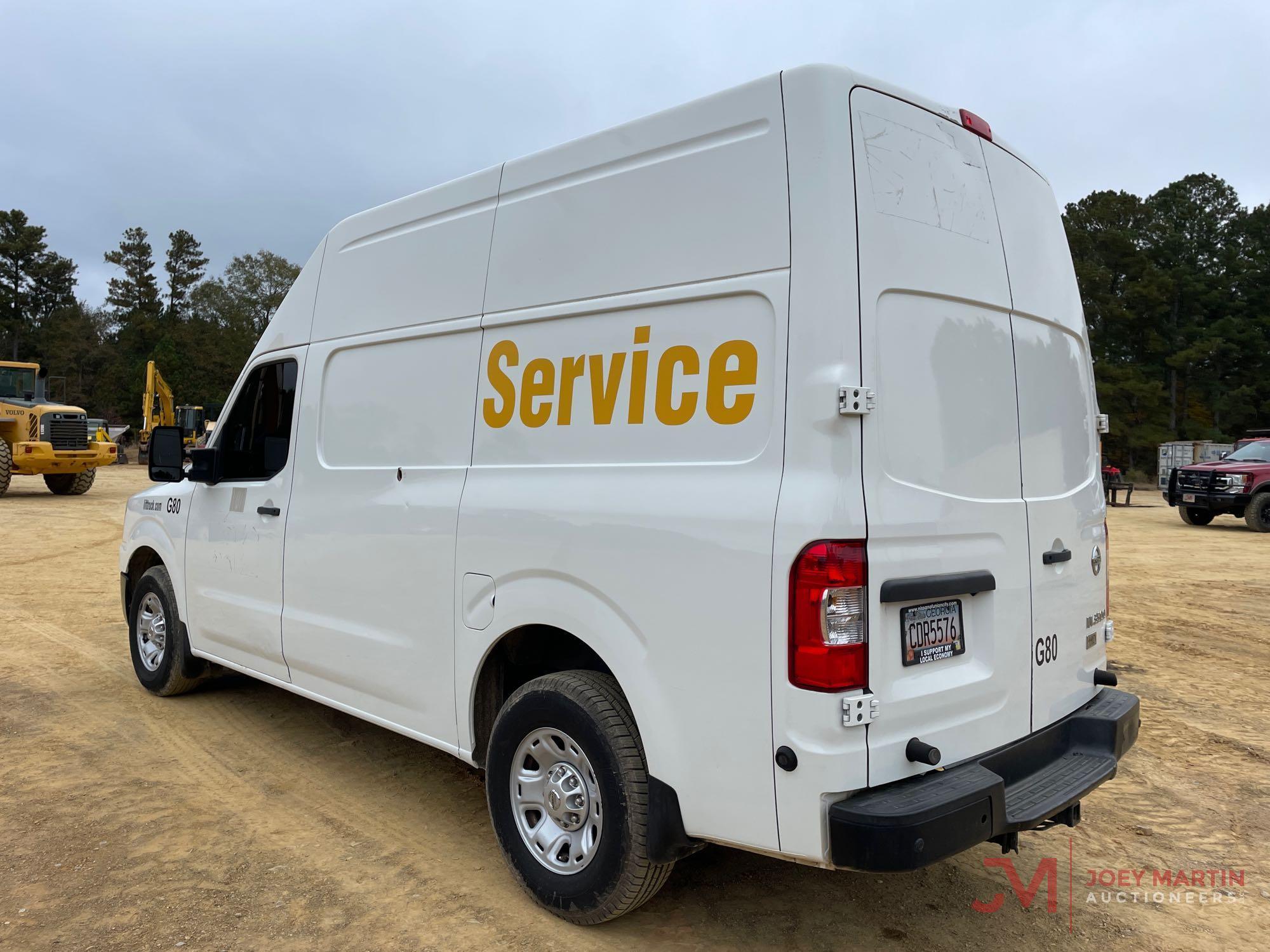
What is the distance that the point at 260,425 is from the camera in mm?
4938

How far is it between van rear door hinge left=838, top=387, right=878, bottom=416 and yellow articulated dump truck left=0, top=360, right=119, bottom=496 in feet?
72.3

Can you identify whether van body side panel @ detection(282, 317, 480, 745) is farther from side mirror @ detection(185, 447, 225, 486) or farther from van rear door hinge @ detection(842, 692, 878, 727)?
van rear door hinge @ detection(842, 692, 878, 727)

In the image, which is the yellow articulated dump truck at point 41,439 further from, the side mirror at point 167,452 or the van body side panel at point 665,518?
the van body side panel at point 665,518

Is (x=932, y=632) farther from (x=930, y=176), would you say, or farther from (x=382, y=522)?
(x=382, y=522)

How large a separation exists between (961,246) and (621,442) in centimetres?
131

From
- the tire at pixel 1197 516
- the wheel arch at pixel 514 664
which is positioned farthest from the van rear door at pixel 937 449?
the tire at pixel 1197 516

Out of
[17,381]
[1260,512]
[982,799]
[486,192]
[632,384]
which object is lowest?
[982,799]

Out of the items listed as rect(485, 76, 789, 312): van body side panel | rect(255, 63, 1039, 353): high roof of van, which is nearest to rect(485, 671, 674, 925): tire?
rect(485, 76, 789, 312): van body side panel

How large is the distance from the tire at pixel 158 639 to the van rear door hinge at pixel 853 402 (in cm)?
454

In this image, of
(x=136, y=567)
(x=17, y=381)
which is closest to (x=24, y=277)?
(x=17, y=381)

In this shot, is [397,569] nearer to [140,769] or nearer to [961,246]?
[140,769]

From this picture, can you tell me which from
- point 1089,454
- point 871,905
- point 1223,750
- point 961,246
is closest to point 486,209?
point 961,246

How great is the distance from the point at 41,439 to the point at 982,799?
23.2 metres

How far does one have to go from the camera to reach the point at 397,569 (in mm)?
3848
